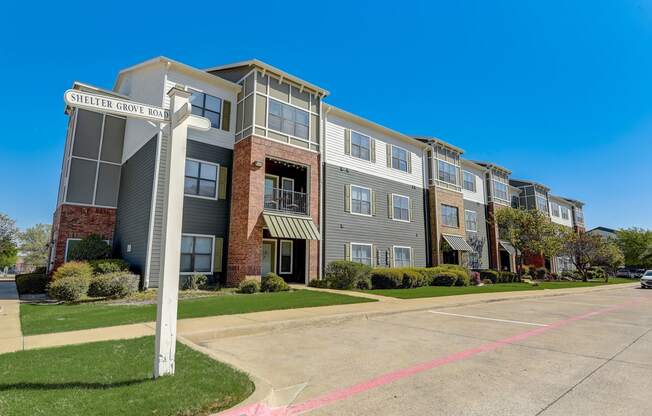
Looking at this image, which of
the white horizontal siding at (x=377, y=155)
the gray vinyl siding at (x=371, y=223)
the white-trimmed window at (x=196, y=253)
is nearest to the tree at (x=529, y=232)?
the gray vinyl siding at (x=371, y=223)

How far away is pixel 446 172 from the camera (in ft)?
93.9

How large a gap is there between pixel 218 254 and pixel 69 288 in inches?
234

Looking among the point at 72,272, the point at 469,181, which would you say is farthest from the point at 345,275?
the point at 469,181

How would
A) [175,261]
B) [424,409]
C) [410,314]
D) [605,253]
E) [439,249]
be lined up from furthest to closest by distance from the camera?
[605,253] → [439,249] → [410,314] → [175,261] → [424,409]

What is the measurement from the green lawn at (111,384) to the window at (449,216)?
2455cm

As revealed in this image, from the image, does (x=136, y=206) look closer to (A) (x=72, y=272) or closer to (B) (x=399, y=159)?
(A) (x=72, y=272)

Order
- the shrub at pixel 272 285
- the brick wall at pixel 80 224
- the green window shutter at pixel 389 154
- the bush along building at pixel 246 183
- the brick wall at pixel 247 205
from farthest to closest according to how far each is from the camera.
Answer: the green window shutter at pixel 389 154, the brick wall at pixel 80 224, the bush along building at pixel 246 183, the brick wall at pixel 247 205, the shrub at pixel 272 285

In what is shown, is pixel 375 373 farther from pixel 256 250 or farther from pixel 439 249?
pixel 439 249

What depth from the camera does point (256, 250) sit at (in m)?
16.5

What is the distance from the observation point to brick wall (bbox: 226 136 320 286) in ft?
53.6

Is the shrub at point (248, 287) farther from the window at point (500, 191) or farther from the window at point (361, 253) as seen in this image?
the window at point (500, 191)

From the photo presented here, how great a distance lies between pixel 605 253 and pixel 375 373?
43891 millimetres

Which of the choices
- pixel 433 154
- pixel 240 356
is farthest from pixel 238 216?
pixel 433 154

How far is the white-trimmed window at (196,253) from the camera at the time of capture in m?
16.0
